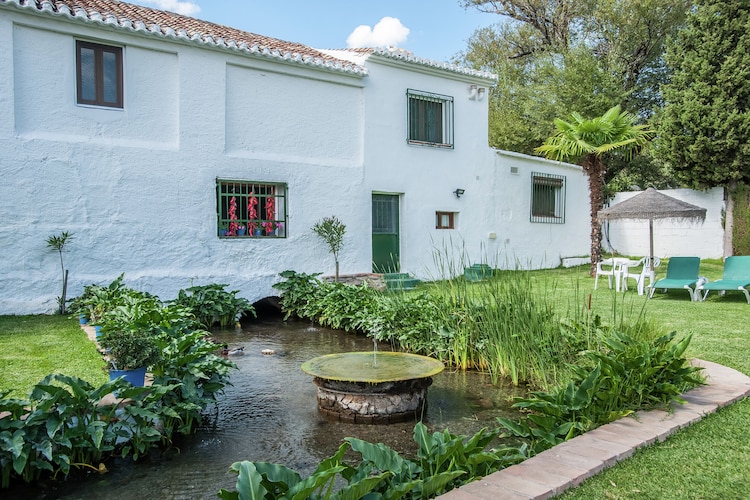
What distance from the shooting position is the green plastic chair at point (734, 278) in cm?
858

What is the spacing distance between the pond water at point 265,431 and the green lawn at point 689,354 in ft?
3.67

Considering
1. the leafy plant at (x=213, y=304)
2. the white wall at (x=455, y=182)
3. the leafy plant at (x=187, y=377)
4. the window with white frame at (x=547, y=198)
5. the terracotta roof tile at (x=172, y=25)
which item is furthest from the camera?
the window with white frame at (x=547, y=198)

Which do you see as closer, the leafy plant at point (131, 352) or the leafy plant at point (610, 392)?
the leafy plant at point (610, 392)

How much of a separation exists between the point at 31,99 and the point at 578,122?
1053 cm

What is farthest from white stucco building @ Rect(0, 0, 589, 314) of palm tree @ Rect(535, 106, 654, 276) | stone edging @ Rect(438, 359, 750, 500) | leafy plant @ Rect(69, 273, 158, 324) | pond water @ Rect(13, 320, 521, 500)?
stone edging @ Rect(438, 359, 750, 500)

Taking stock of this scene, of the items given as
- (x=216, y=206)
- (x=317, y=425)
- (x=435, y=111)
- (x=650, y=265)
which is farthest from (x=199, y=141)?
(x=650, y=265)

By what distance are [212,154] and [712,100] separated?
40.5 ft

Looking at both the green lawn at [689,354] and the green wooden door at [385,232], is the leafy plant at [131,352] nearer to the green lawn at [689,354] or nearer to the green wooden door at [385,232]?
the green lawn at [689,354]

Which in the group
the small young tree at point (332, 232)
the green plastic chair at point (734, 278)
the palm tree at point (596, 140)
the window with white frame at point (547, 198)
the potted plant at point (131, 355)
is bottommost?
the potted plant at point (131, 355)

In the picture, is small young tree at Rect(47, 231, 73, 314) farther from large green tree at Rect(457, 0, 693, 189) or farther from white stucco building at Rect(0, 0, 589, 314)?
large green tree at Rect(457, 0, 693, 189)

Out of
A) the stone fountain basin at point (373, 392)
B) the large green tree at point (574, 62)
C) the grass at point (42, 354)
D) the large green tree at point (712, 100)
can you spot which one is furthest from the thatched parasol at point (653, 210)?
the grass at point (42, 354)

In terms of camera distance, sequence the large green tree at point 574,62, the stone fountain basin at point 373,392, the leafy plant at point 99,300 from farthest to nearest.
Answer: the large green tree at point 574,62 < the leafy plant at point 99,300 < the stone fountain basin at point 373,392

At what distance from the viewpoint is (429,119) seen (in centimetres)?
1251

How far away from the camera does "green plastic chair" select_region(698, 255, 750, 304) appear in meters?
8.58
